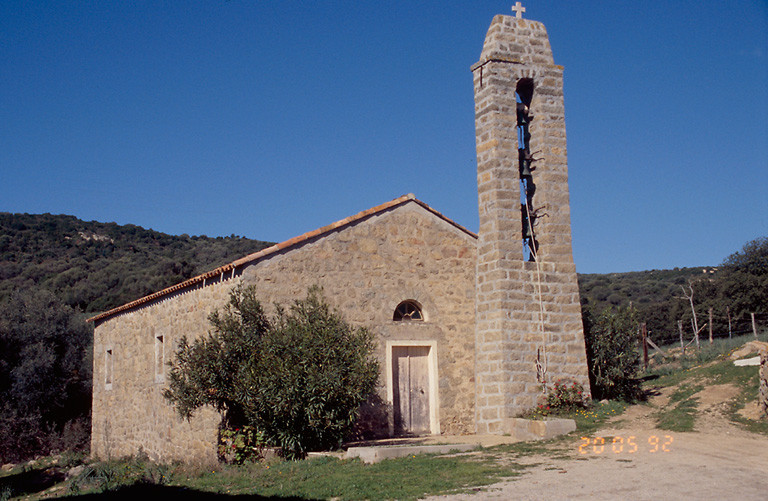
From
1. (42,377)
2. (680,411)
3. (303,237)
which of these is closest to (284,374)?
(303,237)

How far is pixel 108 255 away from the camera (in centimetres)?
4391

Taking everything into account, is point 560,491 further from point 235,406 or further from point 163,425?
point 163,425

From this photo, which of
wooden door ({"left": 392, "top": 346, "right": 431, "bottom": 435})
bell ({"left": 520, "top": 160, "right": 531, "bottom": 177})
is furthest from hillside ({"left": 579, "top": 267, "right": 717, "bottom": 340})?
wooden door ({"left": 392, "top": 346, "right": 431, "bottom": 435})

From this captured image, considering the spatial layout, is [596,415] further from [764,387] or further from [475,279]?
[475,279]

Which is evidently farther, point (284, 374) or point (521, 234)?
point (521, 234)

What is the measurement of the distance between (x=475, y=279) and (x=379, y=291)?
2.11 metres

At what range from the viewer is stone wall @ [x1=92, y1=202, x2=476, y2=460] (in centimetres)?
1314

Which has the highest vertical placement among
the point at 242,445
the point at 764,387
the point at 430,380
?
the point at 430,380

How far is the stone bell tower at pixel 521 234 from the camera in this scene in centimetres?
1308

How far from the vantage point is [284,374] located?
11273 mm

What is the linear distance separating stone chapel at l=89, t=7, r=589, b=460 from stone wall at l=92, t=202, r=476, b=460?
0.02 metres

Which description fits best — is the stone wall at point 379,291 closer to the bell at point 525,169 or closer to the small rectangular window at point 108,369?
the bell at point 525,169

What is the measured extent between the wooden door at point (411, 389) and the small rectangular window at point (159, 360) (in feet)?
19.1

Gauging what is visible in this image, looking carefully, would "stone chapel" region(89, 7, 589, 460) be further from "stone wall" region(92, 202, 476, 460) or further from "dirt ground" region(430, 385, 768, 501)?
"dirt ground" region(430, 385, 768, 501)
